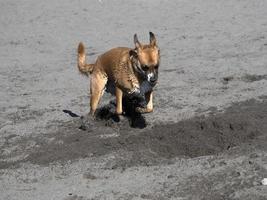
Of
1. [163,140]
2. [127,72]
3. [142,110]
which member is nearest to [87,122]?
[142,110]

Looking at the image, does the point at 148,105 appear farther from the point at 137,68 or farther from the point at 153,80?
the point at 153,80

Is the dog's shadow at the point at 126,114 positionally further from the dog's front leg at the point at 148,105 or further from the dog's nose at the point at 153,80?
the dog's nose at the point at 153,80

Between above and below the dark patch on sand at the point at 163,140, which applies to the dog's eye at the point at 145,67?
above

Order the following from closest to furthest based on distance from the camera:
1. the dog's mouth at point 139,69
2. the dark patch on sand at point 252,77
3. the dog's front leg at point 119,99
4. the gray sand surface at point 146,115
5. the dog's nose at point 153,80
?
the gray sand surface at point 146,115, the dog's nose at point 153,80, the dog's mouth at point 139,69, the dog's front leg at point 119,99, the dark patch on sand at point 252,77

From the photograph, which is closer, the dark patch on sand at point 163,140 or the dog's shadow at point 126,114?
the dark patch on sand at point 163,140

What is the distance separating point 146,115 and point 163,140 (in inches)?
57.4

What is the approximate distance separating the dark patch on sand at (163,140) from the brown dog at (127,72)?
61 cm

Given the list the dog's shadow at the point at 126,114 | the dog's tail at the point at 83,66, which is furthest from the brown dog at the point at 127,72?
the dog's shadow at the point at 126,114

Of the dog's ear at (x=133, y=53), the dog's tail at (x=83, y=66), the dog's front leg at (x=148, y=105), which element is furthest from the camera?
the dog's tail at (x=83, y=66)

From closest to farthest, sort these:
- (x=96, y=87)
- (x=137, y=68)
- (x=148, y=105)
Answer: (x=137, y=68) < (x=148, y=105) < (x=96, y=87)

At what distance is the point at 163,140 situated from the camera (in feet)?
31.6

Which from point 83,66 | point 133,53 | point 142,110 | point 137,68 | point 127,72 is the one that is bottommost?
point 142,110

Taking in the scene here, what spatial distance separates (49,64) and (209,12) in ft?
19.2

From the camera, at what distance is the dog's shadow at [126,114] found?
1075 cm
